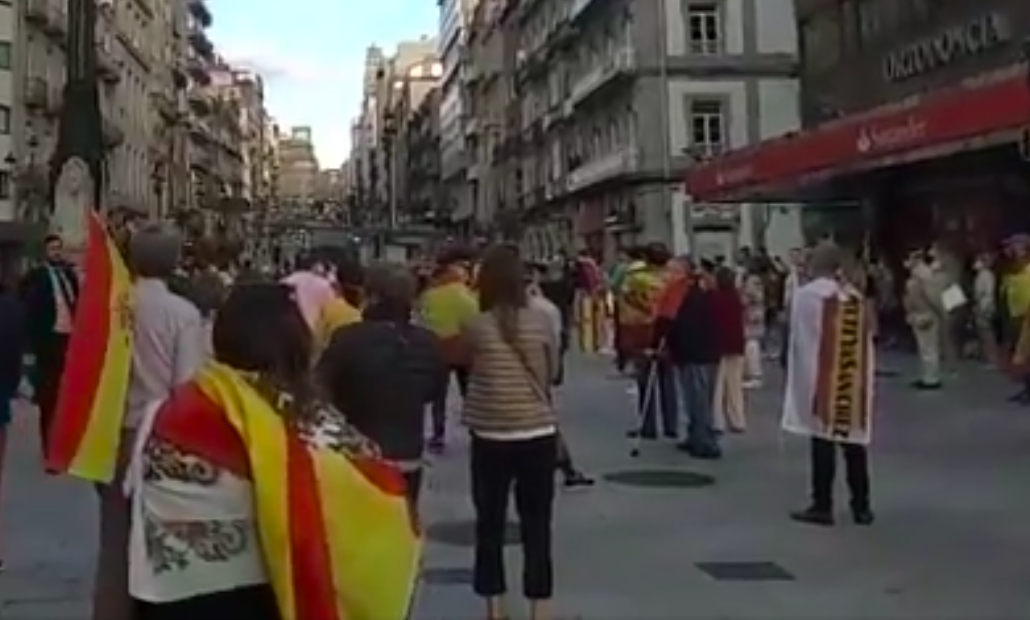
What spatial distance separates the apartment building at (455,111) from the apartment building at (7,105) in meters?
57.1

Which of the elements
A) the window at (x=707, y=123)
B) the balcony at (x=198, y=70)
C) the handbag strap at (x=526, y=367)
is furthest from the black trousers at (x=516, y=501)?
the balcony at (x=198, y=70)

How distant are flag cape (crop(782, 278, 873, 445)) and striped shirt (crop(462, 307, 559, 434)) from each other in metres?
3.85

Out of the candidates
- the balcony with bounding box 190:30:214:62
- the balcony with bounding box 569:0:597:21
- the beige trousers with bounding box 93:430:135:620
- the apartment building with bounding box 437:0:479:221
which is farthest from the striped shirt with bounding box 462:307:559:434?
the balcony with bounding box 190:30:214:62

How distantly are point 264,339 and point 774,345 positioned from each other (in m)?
26.5

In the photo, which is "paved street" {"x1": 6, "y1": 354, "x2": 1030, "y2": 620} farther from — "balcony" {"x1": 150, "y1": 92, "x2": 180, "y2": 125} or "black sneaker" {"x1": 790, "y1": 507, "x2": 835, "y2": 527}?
"balcony" {"x1": 150, "y1": 92, "x2": 180, "y2": 125}

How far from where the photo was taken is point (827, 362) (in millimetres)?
11148

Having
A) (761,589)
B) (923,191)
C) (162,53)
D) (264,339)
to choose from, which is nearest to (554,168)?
(162,53)

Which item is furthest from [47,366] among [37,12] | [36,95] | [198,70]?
[198,70]

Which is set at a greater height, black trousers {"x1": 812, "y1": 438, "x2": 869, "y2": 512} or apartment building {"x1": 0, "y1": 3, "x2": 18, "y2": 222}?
apartment building {"x1": 0, "y1": 3, "x2": 18, "y2": 222}

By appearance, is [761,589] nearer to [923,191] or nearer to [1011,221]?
[1011,221]

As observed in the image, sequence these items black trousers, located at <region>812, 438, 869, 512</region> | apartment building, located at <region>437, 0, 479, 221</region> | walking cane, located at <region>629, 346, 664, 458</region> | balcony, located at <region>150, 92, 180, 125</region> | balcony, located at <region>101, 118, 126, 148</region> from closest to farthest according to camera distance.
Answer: black trousers, located at <region>812, 438, 869, 512</region>
walking cane, located at <region>629, 346, 664, 458</region>
balcony, located at <region>101, 118, 126, 148</region>
balcony, located at <region>150, 92, 180, 125</region>
apartment building, located at <region>437, 0, 479, 221</region>

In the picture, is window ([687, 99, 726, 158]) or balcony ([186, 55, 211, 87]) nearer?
window ([687, 99, 726, 158])

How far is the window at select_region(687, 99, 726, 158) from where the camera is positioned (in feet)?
182

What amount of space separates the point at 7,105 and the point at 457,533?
52164mm
